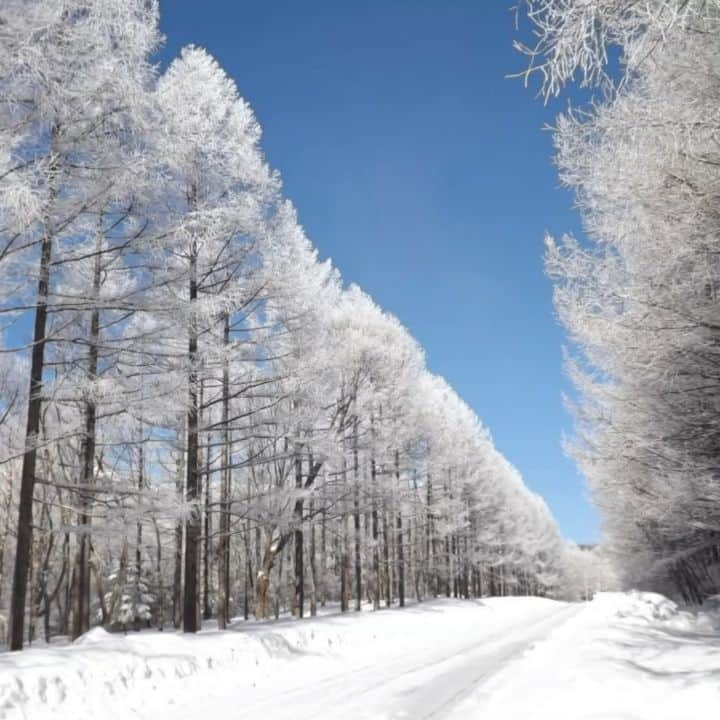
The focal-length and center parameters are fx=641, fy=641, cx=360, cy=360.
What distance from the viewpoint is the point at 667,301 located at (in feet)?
26.9

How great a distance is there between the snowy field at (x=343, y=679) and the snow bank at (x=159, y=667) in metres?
0.02

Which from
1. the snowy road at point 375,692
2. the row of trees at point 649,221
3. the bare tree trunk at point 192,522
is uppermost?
the row of trees at point 649,221

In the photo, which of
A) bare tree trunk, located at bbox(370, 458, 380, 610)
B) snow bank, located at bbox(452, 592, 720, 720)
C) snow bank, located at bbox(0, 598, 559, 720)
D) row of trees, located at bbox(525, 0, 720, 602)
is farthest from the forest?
bare tree trunk, located at bbox(370, 458, 380, 610)

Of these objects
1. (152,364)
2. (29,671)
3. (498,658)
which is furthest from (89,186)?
(498,658)

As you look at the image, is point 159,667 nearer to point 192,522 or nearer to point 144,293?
point 192,522

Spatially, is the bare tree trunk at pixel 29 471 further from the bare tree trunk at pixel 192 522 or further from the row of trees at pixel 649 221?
the row of trees at pixel 649 221

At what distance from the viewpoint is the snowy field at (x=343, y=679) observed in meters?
6.29

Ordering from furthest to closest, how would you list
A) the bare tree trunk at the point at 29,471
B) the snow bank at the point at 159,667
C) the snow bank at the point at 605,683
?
the bare tree trunk at the point at 29,471, the snow bank at the point at 159,667, the snow bank at the point at 605,683

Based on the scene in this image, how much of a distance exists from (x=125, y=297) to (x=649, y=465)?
9778 millimetres

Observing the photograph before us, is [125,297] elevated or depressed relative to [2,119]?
depressed

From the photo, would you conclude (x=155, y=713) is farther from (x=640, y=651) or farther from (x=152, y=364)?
(x=640, y=651)

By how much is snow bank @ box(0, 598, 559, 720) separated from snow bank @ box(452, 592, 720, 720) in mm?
3051

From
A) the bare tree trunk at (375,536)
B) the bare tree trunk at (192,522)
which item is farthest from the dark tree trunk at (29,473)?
the bare tree trunk at (375,536)

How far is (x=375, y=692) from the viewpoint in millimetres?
8039
